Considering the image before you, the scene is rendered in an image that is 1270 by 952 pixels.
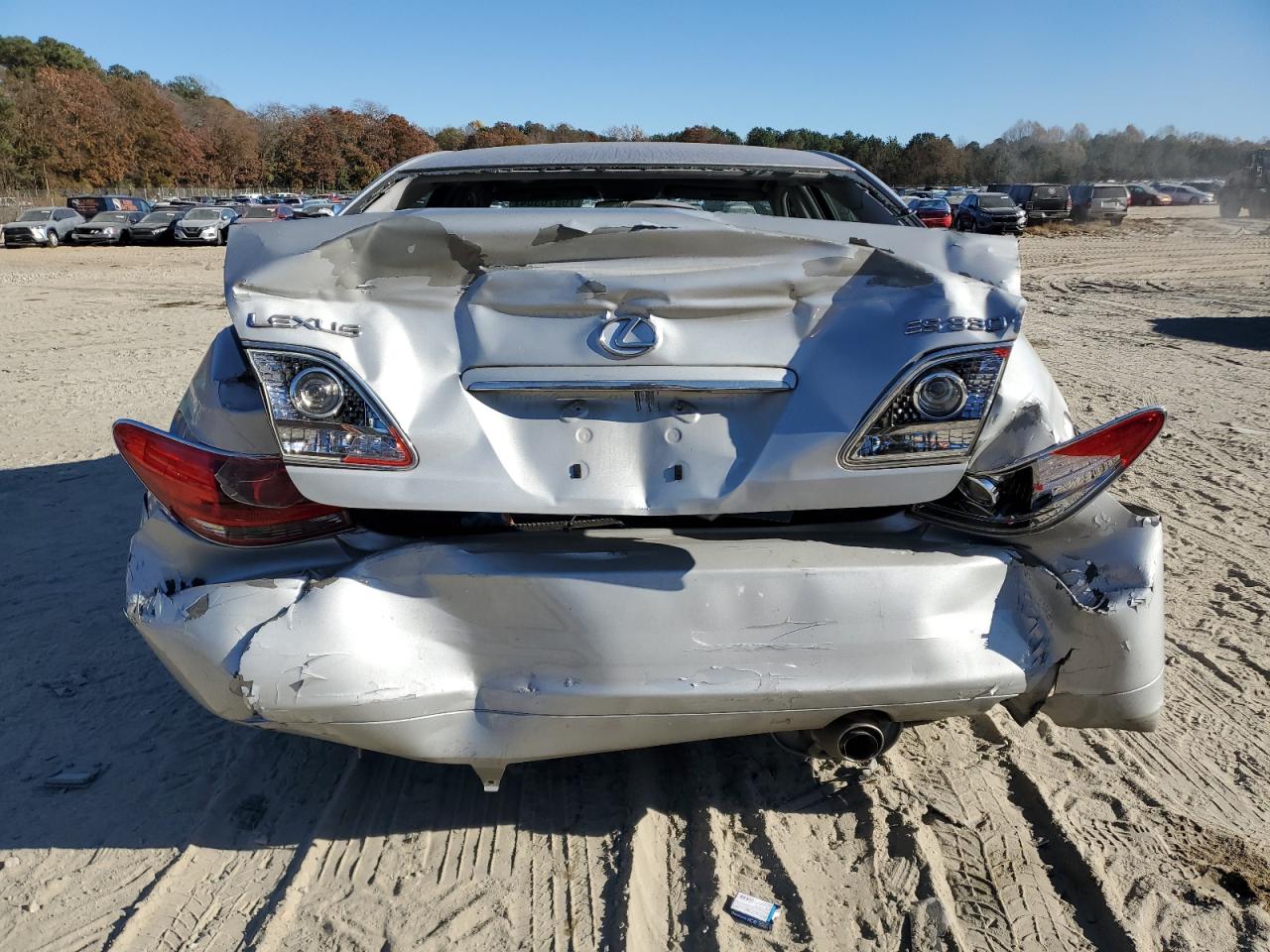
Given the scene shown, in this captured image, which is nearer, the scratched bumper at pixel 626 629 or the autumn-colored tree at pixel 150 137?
the scratched bumper at pixel 626 629

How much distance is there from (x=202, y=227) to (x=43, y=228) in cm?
474

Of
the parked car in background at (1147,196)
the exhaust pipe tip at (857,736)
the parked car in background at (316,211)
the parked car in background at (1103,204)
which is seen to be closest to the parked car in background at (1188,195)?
the parked car in background at (1147,196)

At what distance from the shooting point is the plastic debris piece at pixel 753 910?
2.19 metres

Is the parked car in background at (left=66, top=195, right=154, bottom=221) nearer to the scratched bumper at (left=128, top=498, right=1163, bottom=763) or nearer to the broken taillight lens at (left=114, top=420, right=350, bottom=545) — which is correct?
the broken taillight lens at (left=114, top=420, right=350, bottom=545)

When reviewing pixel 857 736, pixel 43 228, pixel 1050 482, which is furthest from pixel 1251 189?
pixel 857 736

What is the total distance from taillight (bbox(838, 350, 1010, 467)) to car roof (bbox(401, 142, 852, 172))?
1.67 metres

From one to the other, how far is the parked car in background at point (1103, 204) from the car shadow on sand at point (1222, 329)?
27.1m

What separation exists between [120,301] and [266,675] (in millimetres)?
15650

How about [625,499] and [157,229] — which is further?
[157,229]

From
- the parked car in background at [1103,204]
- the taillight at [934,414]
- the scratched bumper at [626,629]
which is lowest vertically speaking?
the parked car in background at [1103,204]

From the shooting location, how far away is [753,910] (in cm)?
223

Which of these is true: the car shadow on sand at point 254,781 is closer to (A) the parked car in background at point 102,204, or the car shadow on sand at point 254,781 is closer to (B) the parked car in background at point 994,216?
(B) the parked car in background at point 994,216

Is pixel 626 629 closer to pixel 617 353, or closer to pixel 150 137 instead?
pixel 617 353

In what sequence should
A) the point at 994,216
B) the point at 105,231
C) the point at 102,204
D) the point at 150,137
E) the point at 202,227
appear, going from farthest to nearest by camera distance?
1. the point at 150,137
2. the point at 102,204
3. the point at 994,216
4. the point at 105,231
5. the point at 202,227
